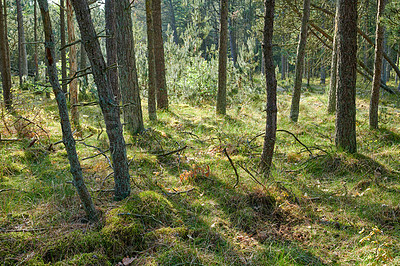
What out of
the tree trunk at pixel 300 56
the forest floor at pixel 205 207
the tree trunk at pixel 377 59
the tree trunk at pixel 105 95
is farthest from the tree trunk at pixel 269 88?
the tree trunk at pixel 300 56

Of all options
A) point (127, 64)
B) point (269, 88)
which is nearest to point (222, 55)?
point (127, 64)

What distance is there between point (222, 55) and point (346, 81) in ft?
14.1

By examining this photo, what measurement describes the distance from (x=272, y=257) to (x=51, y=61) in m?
2.81

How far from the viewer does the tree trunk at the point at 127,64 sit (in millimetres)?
6293

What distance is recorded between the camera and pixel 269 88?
4152 mm

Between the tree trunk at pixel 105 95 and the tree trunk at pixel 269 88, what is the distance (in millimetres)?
2173

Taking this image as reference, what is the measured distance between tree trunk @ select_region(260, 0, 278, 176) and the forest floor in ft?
1.15

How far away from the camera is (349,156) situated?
196 inches

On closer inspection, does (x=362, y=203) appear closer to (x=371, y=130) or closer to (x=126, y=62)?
(x=371, y=130)

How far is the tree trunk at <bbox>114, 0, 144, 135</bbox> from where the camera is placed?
6293mm

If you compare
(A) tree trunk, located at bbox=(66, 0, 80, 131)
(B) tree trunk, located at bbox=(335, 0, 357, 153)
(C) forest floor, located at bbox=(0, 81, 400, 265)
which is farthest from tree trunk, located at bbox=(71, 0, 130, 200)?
(A) tree trunk, located at bbox=(66, 0, 80, 131)

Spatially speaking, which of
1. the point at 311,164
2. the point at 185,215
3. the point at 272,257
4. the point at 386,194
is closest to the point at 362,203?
the point at 386,194

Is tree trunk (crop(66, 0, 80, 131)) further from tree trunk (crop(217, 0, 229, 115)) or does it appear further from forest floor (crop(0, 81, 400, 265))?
tree trunk (crop(217, 0, 229, 115))

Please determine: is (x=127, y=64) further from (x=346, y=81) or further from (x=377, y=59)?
(x=377, y=59)
